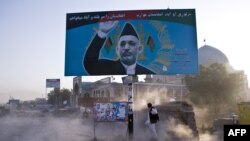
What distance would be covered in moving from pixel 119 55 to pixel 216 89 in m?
22.0

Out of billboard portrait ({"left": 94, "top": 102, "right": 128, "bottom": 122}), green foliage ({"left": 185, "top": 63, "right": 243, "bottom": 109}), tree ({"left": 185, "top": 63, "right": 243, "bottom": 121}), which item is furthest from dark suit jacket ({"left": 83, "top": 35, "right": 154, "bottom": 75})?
green foliage ({"left": 185, "top": 63, "right": 243, "bottom": 109})

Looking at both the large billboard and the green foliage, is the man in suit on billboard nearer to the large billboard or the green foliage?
the large billboard

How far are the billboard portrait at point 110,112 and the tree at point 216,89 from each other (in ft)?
71.5

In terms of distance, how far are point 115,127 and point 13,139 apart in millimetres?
6174

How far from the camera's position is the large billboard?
1731cm

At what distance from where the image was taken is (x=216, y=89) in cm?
3691

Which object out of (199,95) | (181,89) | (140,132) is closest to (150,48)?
(140,132)

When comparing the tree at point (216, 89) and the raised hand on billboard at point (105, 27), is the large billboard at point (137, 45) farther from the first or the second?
the tree at point (216, 89)

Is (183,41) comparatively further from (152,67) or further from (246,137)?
(246,137)

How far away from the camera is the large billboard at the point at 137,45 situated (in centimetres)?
1731

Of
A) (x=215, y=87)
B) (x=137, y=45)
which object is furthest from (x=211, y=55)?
(x=137, y=45)

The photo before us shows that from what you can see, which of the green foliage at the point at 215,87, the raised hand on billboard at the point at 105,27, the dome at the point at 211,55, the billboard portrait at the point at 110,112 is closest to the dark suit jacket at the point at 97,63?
the raised hand on billboard at the point at 105,27

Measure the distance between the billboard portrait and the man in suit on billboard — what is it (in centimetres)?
197

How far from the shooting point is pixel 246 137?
733 centimetres
